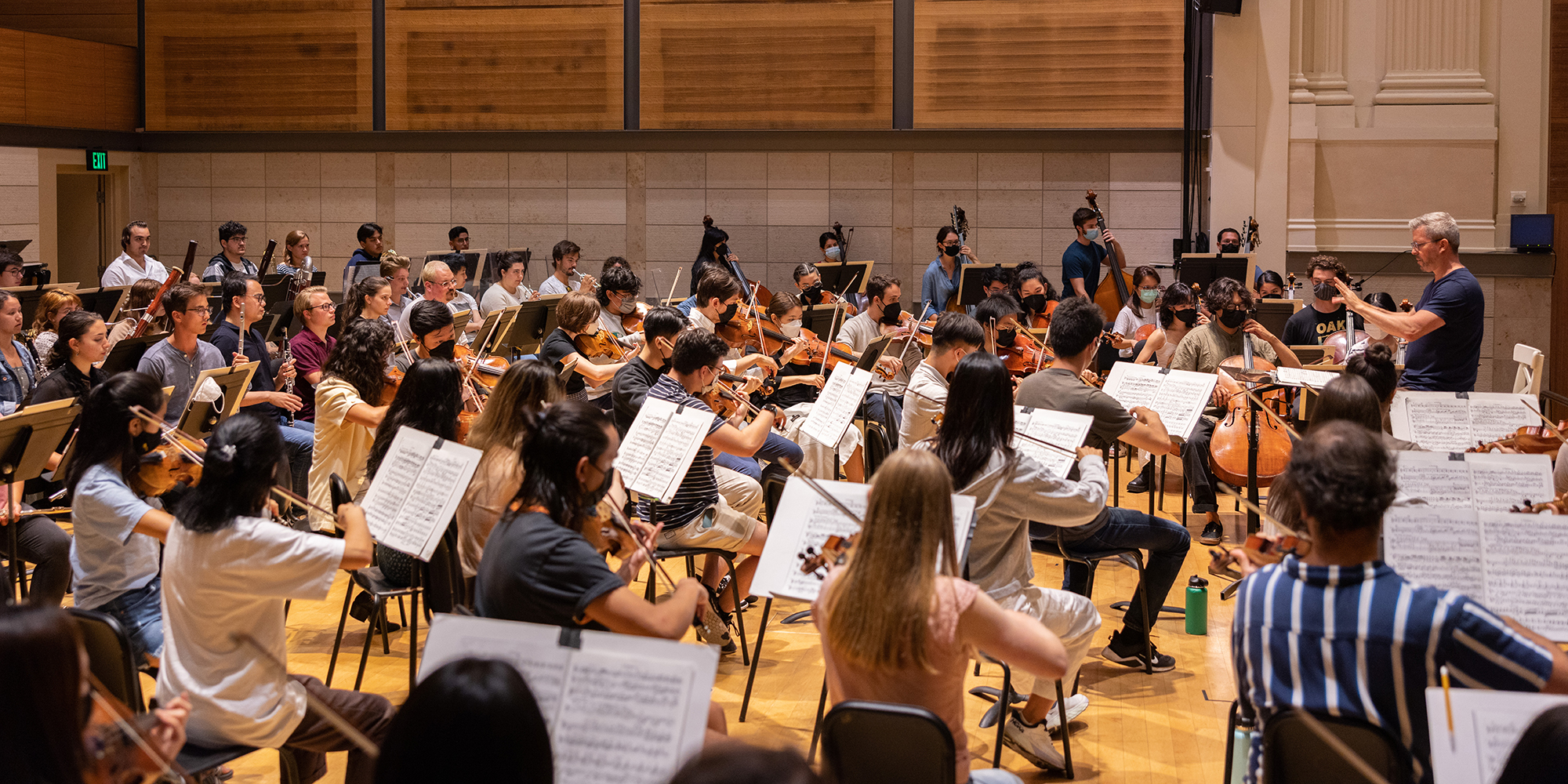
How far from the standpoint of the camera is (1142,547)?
14.7 feet

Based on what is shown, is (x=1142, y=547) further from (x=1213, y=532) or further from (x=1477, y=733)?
(x=1477, y=733)

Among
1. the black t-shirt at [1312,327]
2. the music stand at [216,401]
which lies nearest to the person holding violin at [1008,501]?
the music stand at [216,401]

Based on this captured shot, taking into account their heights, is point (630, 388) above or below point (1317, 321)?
below

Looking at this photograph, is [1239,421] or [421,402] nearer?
[421,402]

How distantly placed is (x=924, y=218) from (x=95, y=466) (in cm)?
993

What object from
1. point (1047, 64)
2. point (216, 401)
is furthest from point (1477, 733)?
point (1047, 64)

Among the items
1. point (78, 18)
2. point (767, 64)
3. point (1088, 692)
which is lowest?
point (1088, 692)

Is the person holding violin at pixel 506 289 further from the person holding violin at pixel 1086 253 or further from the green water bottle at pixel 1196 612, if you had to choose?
the green water bottle at pixel 1196 612

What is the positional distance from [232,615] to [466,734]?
151 centimetres

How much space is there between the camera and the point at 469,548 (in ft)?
13.3

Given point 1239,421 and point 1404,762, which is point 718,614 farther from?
point 1404,762

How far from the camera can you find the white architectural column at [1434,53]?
10422mm

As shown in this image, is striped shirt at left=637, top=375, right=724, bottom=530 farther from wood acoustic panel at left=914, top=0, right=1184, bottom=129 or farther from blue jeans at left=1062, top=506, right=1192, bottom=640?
wood acoustic panel at left=914, top=0, right=1184, bottom=129

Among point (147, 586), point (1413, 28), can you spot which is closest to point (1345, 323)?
point (1413, 28)
